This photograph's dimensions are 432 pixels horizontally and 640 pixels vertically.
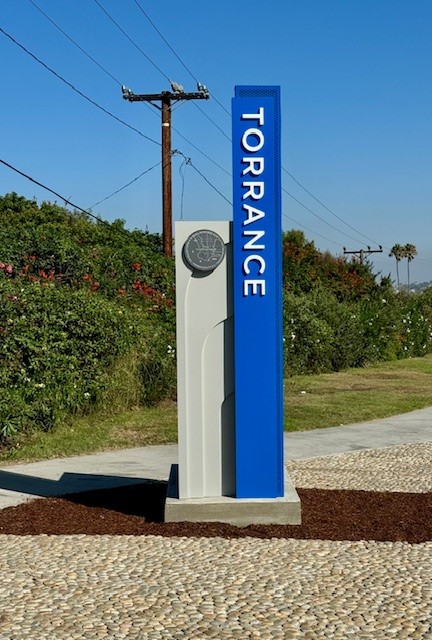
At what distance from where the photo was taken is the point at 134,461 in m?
10.2

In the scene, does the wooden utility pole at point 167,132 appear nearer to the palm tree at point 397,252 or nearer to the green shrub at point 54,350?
the green shrub at point 54,350

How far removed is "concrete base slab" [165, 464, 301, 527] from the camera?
22.0ft

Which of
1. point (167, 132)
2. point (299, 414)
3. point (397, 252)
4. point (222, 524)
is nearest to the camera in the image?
point (222, 524)

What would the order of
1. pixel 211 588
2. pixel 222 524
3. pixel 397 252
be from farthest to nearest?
pixel 397 252
pixel 222 524
pixel 211 588

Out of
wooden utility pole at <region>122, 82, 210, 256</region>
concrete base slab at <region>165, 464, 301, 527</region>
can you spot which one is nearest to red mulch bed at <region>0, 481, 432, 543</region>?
concrete base slab at <region>165, 464, 301, 527</region>

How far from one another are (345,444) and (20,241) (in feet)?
28.0

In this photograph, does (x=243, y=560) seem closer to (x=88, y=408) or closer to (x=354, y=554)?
(x=354, y=554)

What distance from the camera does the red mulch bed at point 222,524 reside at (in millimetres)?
6504

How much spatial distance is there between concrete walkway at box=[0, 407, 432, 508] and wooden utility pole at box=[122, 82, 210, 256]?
10851mm

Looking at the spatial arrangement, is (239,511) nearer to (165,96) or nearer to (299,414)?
(299,414)

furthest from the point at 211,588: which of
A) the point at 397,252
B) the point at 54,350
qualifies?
the point at 397,252

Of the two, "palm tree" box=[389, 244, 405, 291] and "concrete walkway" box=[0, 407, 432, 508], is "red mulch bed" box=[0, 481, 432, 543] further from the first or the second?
"palm tree" box=[389, 244, 405, 291]

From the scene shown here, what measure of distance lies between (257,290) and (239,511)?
5.55ft

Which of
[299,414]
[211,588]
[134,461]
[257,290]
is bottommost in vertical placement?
[211,588]
